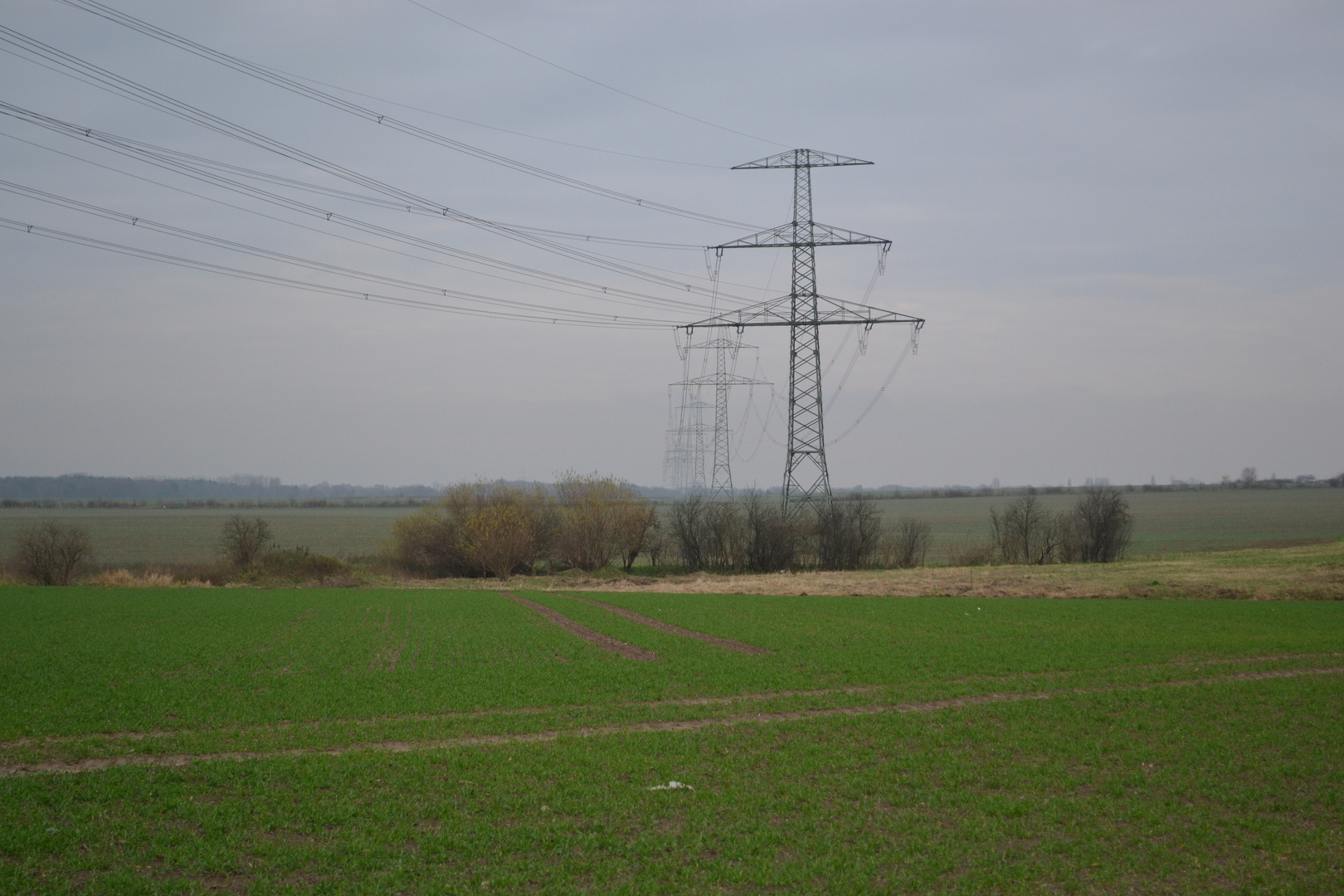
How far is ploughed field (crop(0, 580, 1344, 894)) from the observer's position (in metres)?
8.52

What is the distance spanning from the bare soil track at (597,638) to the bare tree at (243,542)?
28085mm

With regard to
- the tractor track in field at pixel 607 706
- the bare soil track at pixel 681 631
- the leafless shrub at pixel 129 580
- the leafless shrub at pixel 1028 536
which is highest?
the leafless shrub at pixel 1028 536

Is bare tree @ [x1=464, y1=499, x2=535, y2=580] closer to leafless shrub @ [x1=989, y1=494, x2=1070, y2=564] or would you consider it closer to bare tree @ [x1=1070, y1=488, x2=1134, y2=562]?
leafless shrub @ [x1=989, y1=494, x2=1070, y2=564]

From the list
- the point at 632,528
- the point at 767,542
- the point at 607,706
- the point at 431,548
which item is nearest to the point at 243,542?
the point at 431,548

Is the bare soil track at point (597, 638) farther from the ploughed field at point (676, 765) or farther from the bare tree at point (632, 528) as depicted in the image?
the bare tree at point (632, 528)

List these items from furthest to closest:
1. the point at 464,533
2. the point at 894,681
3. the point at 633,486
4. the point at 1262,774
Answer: the point at 633,486 → the point at 464,533 → the point at 894,681 → the point at 1262,774

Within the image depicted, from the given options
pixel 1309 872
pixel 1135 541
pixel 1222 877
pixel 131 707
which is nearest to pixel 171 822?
pixel 131 707

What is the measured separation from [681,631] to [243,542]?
130ft

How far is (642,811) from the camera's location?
10.2 metres

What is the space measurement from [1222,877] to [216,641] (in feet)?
84.8

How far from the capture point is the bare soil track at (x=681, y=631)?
2370cm

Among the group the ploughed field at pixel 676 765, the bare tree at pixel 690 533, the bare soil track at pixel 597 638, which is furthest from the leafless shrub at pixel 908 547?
the ploughed field at pixel 676 765

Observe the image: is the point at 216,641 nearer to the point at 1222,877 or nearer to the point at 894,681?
the point at 894,681

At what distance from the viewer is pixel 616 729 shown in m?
14.4
